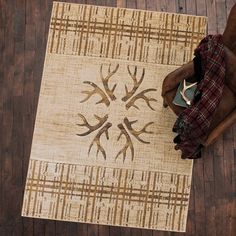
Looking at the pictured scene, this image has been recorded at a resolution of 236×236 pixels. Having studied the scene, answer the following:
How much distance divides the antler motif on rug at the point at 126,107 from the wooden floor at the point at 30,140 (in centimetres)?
34

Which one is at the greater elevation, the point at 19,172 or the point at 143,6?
the point at 143,6

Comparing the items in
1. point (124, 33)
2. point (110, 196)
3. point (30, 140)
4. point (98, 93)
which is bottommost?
point (110, 196)

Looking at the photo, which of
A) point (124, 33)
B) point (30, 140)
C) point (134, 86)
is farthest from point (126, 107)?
point (30, 140)

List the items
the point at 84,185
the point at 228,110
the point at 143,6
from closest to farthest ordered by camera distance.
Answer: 1. the point at 228,110
2. the point at 84,185
3. the point at 143,6

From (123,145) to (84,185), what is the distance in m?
0.31

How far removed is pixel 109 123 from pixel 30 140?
462mm

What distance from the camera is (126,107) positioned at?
2.52 metres

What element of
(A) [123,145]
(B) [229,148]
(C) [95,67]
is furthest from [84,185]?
(B) [229,148]

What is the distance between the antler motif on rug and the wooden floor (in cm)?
34

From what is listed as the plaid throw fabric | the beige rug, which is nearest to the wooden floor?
the beige rug

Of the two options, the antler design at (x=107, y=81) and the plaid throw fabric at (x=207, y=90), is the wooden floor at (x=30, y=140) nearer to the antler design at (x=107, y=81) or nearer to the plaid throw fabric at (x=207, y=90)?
the antler design at (x=107, y=81)

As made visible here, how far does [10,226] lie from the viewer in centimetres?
246

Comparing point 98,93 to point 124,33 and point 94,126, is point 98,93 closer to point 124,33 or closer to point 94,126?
point 94,126

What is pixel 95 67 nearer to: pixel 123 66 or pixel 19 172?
pixel 123 66
